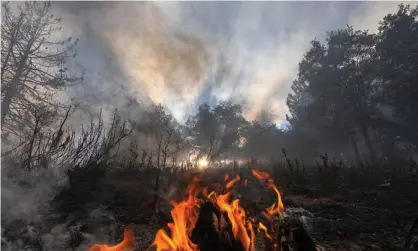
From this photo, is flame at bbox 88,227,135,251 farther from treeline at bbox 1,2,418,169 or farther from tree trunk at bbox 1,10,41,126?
tree trunk at bbox 1,10,41,126

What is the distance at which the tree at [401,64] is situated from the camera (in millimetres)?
25609

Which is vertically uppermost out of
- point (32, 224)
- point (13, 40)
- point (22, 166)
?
point (13, 40)

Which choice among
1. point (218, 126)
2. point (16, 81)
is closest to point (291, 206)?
point (16, 81)

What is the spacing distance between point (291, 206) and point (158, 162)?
8429 mm

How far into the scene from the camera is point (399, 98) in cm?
2667

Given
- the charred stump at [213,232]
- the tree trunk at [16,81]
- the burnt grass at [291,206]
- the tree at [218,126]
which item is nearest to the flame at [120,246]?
the burnt grass at [291,206]

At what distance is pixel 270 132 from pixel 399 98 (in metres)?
32.9

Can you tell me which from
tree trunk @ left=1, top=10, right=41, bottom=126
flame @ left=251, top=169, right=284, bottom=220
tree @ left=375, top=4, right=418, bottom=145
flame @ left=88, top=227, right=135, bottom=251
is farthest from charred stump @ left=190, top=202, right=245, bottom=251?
tree @ left=375, top=4, right=418, bottom=145

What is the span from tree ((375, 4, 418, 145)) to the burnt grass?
1556cm

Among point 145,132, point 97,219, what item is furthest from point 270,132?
point 97,219

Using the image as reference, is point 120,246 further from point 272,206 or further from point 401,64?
point 401,64

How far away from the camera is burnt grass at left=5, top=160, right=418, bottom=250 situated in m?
6.60

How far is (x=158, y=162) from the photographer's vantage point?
15.6 metres

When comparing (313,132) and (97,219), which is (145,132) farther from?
(313,132)
